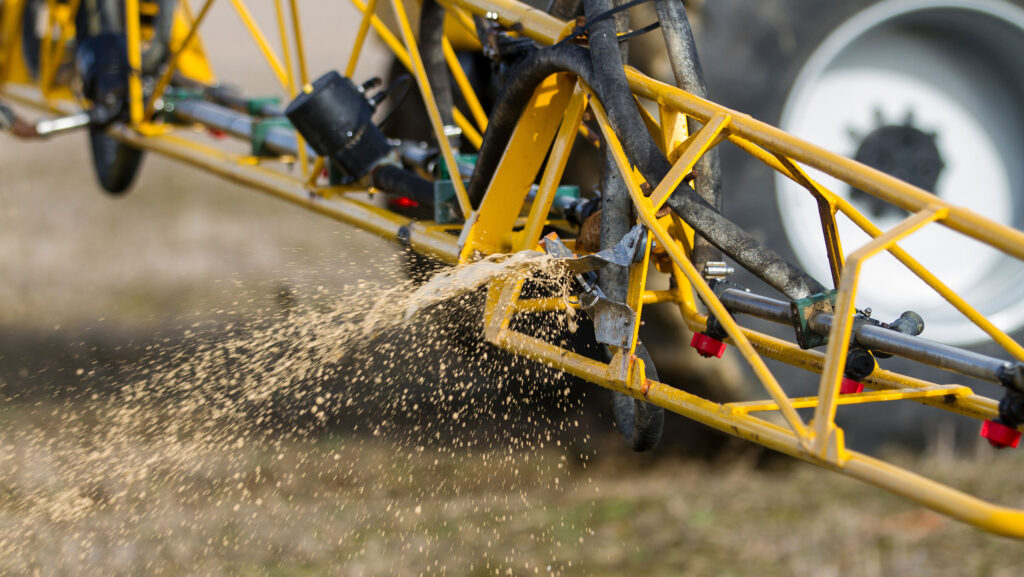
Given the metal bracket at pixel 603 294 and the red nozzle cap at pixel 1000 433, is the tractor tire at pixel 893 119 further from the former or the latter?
the red nozzle cap at pixel 1000 433

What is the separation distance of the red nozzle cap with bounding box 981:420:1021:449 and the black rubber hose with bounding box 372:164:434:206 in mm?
1645

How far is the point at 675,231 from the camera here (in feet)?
7.68

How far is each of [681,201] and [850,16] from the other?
1299 mm

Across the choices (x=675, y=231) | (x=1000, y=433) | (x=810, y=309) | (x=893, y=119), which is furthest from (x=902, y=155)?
(x=1000, y=433)

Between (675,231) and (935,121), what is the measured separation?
1388 millimetres

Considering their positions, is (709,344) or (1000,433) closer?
(1000,433)

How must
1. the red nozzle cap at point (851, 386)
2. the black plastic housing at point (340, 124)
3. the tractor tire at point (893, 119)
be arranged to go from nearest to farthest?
1. the red nozzle cap at point (851, 386)
2. the tractor tire at point (893, 119)
3. the black plastic housing at point (340, 124)

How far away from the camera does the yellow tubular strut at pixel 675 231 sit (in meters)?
1.59

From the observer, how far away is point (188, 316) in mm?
4961

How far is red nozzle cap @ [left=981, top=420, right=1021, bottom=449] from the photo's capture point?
5.48 ft

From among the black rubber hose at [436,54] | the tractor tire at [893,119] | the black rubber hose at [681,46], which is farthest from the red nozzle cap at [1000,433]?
the black rubber hose at [436,54]

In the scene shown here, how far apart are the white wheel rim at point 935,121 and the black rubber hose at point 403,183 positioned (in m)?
1.02

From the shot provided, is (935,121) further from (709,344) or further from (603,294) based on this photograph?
(603,294)

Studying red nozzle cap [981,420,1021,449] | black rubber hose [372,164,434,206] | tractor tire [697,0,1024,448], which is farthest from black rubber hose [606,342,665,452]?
black rubber hose [372,164,434,206]
